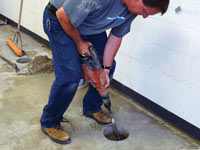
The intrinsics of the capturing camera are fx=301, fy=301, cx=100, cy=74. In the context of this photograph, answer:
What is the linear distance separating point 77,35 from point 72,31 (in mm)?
51

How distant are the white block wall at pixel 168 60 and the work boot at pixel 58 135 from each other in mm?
845

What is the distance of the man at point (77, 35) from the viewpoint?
5.48 ft

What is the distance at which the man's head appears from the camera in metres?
1.58

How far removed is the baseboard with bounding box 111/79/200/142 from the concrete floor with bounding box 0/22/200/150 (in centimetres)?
5

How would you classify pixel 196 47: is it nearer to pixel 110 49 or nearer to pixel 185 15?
pixel 185 15

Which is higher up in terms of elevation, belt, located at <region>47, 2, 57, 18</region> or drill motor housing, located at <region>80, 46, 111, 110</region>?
belt, located at <region>47, 2, 57, 18</region>

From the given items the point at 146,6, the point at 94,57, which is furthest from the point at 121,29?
the point at 146,6

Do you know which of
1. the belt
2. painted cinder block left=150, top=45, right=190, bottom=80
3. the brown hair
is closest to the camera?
the brown hair

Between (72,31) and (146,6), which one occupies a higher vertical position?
(146,6)

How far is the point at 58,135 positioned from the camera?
221 centimetres

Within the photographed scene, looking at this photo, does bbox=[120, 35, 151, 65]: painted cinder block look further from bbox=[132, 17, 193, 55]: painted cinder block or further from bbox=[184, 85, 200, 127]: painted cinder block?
bbox=[184, 85, 200, 127]: painted cinder block

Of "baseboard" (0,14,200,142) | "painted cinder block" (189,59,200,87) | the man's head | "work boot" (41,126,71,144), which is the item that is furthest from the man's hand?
"baseboard" (0,14,200,142)

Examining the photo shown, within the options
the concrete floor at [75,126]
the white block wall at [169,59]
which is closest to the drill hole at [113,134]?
the concrete floor at [75,126]

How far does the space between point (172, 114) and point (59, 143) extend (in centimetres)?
94
